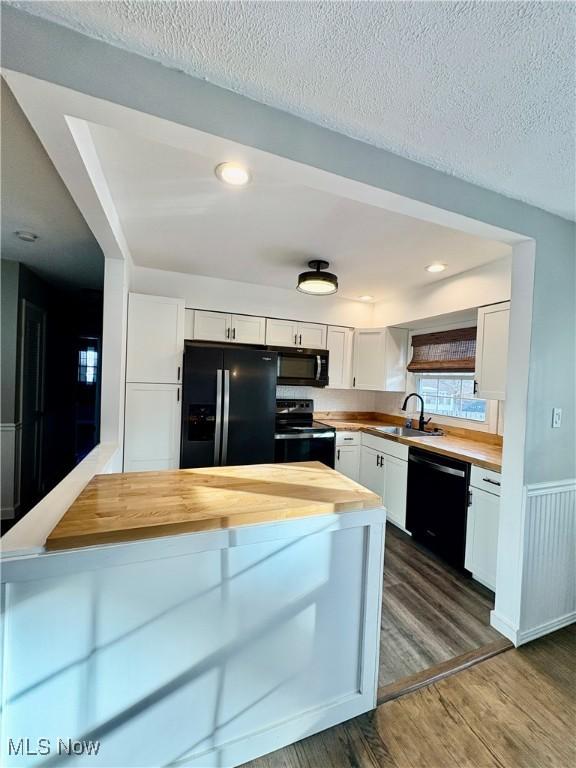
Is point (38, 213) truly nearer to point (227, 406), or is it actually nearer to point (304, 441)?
point (227, 406)

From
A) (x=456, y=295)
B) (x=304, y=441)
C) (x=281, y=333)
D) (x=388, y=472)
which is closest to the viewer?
(x=456, y=295)

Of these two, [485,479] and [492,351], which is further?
[492,351]

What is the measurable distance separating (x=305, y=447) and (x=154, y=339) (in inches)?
69.2

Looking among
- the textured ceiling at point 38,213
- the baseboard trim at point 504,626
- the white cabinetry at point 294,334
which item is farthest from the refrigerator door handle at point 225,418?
the baseboard trim at point 504,626

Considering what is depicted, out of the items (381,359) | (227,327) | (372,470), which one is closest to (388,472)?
(372,470)

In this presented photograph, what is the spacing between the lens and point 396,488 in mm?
3057

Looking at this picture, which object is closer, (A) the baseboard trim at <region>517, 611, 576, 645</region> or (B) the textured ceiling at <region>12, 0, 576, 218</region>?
(B) the textured ceiling at <region>12, 0, 576, 218</region>

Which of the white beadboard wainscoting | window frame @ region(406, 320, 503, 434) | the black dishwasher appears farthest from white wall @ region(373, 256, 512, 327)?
the white beadboard wainscoting

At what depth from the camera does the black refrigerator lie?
2.79m

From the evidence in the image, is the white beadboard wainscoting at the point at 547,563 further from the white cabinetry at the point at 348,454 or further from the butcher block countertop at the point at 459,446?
the white cabinetry at the point at 348,454

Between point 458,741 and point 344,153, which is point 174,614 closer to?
point 458,741

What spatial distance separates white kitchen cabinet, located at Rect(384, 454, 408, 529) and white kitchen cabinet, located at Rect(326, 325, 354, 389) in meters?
1.08

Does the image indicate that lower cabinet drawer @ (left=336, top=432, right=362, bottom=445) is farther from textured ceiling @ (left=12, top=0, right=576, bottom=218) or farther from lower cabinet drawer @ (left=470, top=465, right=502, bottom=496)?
textured ceiling @ (left=12, top=0, right=576, bottom=218)

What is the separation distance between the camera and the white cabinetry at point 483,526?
7.00ft
